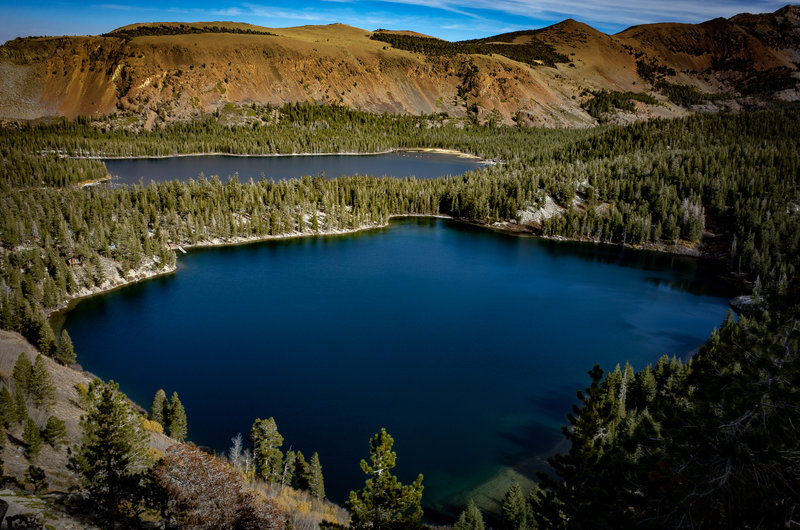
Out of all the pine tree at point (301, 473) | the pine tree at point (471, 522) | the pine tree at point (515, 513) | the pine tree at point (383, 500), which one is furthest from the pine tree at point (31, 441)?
the pine tree at point (515, 513)

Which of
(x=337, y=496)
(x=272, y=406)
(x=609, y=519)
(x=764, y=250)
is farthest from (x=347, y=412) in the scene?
(x=764, y=250)

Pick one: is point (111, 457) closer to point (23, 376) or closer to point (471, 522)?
point (23, 376)

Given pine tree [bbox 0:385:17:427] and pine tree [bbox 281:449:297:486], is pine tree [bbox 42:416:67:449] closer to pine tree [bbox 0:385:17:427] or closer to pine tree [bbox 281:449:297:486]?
pine tree [bbox 0:385:17:427]

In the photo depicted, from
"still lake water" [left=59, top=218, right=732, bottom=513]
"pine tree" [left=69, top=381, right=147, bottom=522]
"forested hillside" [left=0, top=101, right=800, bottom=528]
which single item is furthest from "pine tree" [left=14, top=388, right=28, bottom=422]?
"forested hillside" [left=0, top=101, right=800, bottom=528]

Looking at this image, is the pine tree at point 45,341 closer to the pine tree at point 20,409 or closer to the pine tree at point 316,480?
the pine tree at point 20,409

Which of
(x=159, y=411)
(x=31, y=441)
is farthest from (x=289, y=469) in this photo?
(x=31, y=441)
